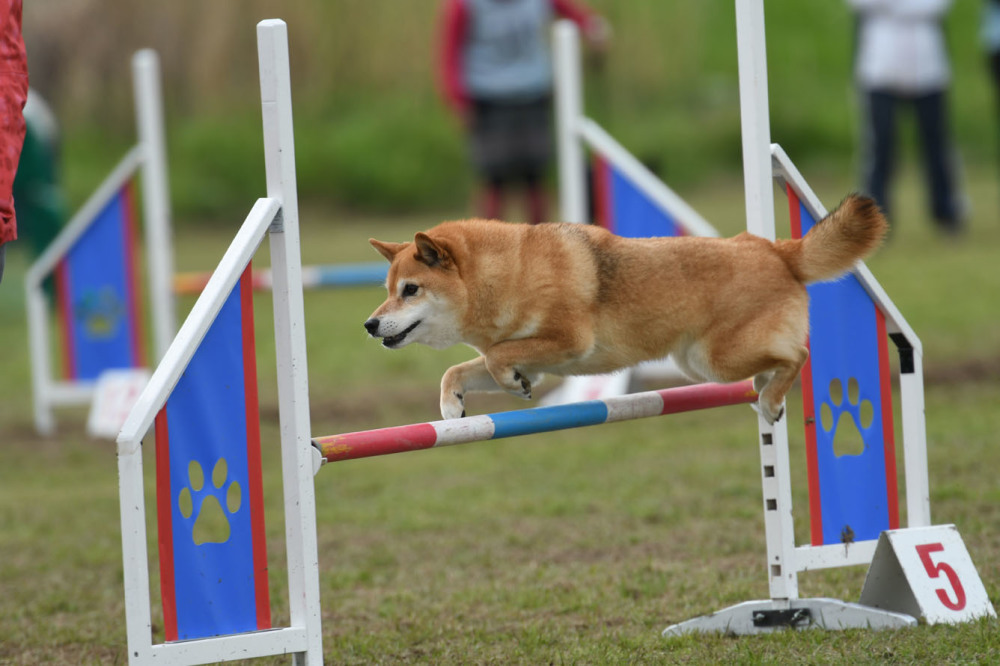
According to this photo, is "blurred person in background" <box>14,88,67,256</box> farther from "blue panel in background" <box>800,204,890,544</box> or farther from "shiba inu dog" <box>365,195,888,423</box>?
"blue panel in background" <box>800,204,890,544</box>

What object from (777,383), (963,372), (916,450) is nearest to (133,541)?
(777,383)

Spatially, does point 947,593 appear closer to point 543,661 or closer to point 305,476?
point 543,661

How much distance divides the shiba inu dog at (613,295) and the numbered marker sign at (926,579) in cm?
61

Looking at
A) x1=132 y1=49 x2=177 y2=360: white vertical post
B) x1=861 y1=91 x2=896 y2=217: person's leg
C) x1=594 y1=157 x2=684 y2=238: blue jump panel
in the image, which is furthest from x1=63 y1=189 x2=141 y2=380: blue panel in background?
x1=861 y1=91 x2=896 y2=217: person's leg

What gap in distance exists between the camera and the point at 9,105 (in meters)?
3.10

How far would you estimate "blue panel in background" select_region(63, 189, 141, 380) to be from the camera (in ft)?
24.0

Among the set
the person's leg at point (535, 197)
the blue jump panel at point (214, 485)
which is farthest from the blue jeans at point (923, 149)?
the blue jump panel at point (214, 485)

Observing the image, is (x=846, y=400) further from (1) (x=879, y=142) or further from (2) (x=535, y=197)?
(1) (x=879, y=142)

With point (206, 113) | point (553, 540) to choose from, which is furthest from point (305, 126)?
point (553, 540)

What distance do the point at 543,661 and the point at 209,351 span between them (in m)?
1.18

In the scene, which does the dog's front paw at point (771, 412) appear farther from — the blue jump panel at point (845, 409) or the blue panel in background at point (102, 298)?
the blue panel in background at point (102, 298)

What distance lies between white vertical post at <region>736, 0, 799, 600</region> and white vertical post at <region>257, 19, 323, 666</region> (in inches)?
46.8

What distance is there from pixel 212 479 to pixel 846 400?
172 centimetres

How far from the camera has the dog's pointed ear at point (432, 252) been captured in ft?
10.3
